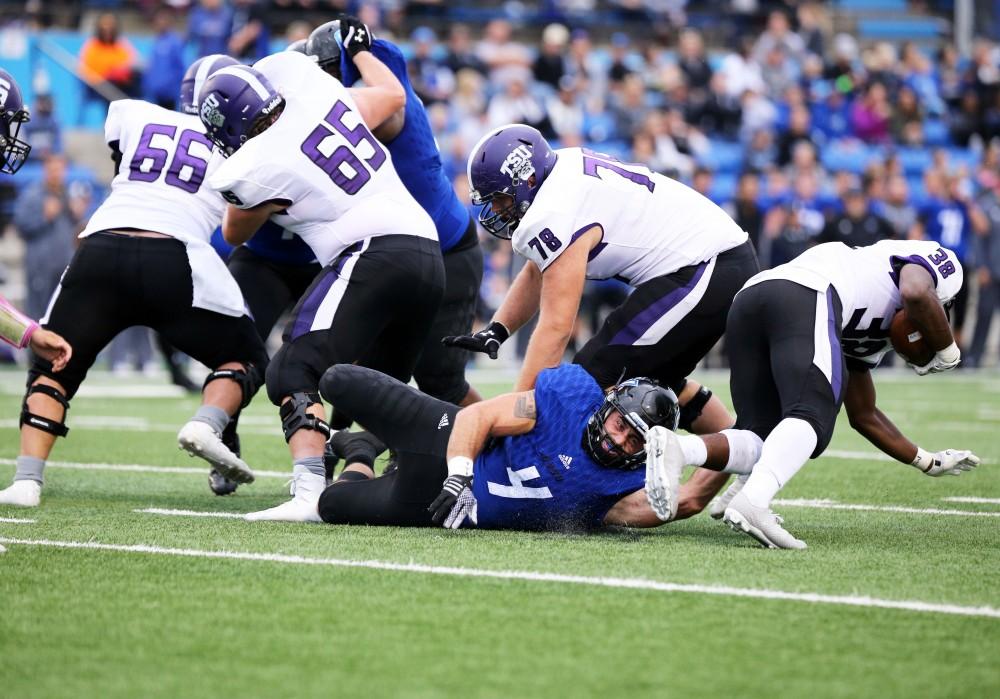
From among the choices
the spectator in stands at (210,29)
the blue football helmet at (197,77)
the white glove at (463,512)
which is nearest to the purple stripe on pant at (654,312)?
the white glove at (463,512)

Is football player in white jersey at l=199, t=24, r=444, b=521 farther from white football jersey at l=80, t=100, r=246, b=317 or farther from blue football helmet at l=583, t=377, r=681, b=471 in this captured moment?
blue football helmet at l=583, t=377, r=681, b=471

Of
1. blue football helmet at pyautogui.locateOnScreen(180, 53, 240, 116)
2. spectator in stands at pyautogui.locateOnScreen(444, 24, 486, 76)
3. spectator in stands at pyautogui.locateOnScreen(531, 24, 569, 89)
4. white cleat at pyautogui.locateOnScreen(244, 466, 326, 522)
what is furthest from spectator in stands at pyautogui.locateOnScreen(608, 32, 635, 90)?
white cleat at pyautogui.locateOnScreen(244, 466, 326, 522)

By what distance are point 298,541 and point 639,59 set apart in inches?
667

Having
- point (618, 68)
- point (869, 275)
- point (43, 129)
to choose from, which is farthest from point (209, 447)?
point (618, 68)

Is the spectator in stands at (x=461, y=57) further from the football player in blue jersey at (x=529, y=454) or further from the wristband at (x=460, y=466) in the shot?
the wristband at (x=460, y=466)

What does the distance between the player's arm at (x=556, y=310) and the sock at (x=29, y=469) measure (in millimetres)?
2044

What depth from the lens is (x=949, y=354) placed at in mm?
5520

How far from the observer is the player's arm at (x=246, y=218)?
573 cm

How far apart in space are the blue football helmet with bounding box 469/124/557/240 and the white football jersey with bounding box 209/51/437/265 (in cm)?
35

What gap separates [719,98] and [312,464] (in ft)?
49.1

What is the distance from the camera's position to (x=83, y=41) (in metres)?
18.6

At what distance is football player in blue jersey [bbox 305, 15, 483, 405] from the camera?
6613 mm

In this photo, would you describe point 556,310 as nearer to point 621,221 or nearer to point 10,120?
point 621,221

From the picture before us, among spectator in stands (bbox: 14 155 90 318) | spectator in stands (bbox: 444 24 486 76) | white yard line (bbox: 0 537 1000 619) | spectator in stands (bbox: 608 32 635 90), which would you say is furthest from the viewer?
spectator in stands (bbox: 608 32 635 90)
